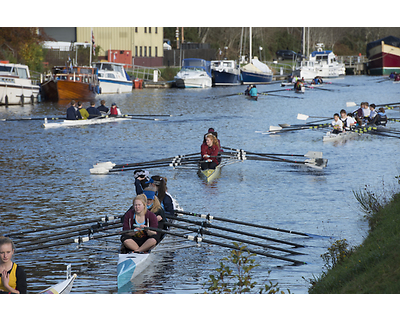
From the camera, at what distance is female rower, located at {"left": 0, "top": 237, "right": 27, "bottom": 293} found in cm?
757

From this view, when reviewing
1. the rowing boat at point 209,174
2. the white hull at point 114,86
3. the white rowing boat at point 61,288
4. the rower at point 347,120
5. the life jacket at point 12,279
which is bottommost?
the white rowing boat at point 61,288

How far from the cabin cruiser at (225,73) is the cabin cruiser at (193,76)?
1906 mm

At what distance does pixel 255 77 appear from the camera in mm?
71312

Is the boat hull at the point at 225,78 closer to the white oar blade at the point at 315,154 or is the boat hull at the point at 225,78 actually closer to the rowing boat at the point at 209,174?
the white oar blade at the point at 315,154

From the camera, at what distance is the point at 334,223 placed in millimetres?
13445

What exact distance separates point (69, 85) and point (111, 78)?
34.7 feet

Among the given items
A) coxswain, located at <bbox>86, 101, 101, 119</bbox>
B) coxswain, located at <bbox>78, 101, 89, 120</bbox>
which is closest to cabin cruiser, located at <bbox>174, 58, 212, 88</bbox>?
coxswain, located at <bbox>86, 101, 101, 119</bbox>

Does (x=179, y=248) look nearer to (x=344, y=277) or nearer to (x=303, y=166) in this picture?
(x=344, y=277)

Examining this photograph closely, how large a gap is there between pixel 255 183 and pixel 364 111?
11631 mm

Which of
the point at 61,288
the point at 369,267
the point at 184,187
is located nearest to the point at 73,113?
the point at 184,187

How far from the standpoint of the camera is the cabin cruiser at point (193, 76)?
215 feet

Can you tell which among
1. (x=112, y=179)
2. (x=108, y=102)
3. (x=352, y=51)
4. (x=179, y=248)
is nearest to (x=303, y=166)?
(x=112, y=179)

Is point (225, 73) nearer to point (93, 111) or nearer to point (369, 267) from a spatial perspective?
point (93, 111)

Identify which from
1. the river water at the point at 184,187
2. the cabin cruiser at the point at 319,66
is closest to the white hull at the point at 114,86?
the river water at the point at 184,187
